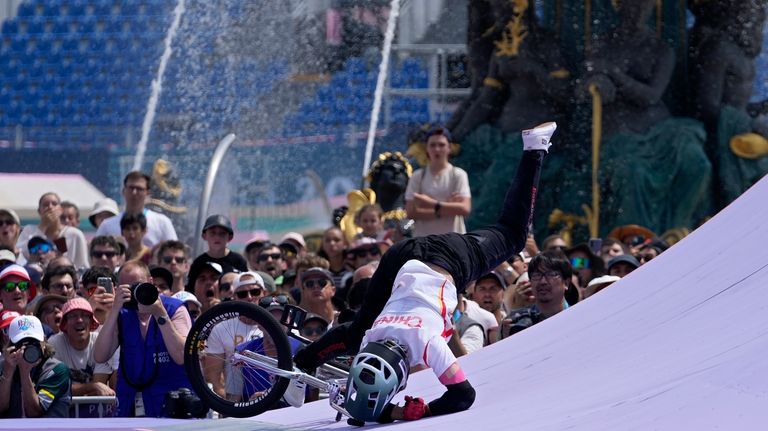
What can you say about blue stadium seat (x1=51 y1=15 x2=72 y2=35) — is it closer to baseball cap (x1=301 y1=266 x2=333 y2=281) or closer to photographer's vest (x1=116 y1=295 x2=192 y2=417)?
baseball cap (x1=301 y1=266 x2=333 y2=281)

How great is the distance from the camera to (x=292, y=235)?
1270cm

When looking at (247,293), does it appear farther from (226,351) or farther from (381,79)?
(381,79)

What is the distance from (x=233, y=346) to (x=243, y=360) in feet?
0.37

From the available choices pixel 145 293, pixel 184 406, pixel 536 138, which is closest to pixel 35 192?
pixel 145 293

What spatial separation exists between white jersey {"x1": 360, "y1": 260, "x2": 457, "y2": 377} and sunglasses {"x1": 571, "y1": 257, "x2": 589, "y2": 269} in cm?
452

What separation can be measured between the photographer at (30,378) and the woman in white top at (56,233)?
12.4ft

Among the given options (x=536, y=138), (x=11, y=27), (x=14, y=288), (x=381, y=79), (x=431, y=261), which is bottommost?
(x=381, y=79)

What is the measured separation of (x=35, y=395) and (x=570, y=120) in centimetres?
1034

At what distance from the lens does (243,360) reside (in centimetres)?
616

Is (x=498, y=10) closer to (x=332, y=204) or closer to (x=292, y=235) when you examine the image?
(x=292, y=235)

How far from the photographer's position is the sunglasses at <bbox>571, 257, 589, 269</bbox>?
10383 millimetres

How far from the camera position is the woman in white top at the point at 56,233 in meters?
11.0

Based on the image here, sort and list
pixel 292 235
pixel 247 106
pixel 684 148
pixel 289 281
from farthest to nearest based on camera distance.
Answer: pixel 247 106, pixel 684 148, pixel 292 235, pixel 289 281

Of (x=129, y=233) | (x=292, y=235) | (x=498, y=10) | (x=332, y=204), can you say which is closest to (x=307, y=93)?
(x=332, y=204)
